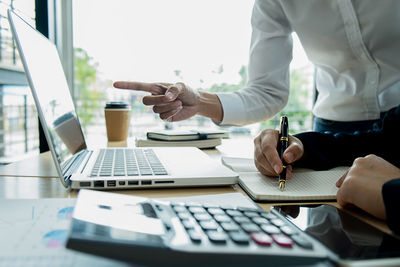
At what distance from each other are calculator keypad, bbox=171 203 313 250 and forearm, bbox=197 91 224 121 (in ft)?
2.45

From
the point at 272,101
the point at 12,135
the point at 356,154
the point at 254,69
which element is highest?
the point at 254,69

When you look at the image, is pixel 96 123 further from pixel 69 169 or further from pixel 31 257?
pixel 31 257

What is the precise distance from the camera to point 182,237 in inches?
10.9

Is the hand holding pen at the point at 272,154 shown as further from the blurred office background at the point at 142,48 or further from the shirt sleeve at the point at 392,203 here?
the blurred office background at the point at 142,48

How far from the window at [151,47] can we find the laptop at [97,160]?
1.26m

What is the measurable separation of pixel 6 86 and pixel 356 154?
55.3 inches

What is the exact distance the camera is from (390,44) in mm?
953

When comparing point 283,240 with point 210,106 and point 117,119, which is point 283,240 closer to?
point 210,106

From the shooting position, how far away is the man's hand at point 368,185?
407mm

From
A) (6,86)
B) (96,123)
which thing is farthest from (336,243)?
(96,123)

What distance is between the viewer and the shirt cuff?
3.65 ft

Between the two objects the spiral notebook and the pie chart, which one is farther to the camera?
the spiral notebook

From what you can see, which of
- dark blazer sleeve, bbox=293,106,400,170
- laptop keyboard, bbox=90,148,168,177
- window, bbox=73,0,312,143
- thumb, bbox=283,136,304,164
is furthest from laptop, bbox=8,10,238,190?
window, bbox=73,0,312,143

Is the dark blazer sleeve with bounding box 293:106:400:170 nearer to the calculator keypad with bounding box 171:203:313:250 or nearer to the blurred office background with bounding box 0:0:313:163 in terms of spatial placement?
the calculator keypad with bounding box 171:203:313:250
